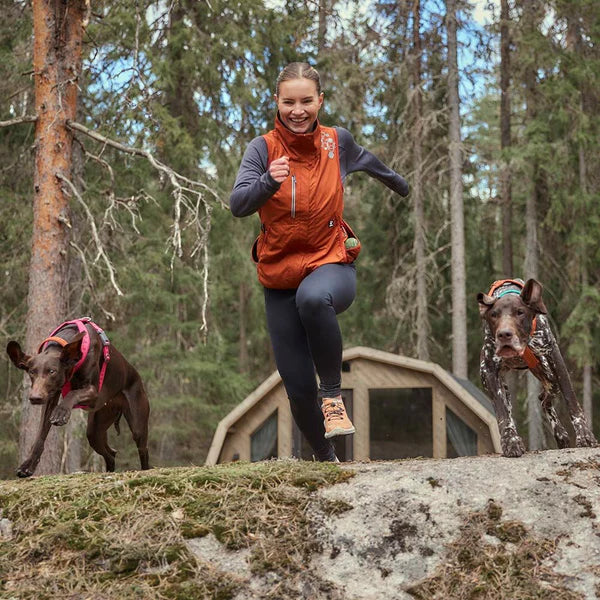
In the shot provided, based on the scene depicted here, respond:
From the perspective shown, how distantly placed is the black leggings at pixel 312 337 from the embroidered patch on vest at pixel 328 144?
64 cm

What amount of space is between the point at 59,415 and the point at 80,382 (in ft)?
0.92

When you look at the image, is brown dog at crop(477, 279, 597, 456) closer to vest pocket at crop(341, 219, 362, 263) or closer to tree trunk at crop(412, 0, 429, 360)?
vest pocket at crop(341, 219, 362, 263)

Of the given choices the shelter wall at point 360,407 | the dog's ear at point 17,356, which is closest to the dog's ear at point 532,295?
the dog's ear at point 17,356

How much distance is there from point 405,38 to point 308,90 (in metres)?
17.7

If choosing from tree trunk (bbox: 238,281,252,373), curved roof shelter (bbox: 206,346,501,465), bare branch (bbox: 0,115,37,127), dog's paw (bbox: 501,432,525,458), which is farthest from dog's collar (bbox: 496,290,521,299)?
tree trunk (bbox: 238,281,252,373)

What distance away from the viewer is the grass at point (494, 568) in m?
3.10

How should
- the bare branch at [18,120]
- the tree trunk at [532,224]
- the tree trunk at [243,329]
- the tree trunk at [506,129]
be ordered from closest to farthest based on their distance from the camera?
the bare branch at [18,120] < the tree trunk at [532,224] < the tree trunk at [506,129] < the tree trunk at [243,329]

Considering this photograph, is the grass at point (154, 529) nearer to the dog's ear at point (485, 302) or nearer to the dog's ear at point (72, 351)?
the dog's ear at point (72, 351)

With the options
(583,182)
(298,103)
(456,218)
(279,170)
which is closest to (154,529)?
(279,170)

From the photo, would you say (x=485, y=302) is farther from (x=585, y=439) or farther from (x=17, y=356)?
(x=17, y=356)

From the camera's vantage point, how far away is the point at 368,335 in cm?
2259

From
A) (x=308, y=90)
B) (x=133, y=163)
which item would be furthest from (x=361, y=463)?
(x=133, y=163)

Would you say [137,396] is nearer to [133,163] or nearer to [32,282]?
[32,282]

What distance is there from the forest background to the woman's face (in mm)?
8172
